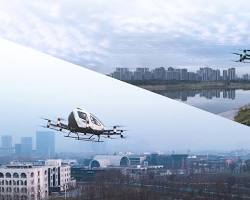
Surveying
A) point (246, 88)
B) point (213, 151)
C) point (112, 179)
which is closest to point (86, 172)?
point (112, 179)

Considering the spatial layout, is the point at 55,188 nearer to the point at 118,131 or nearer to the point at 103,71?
the point at 118,131

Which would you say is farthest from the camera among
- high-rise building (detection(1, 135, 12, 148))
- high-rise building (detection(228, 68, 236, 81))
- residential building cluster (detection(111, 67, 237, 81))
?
high-rise building (detection(228, 68, 236, 81))

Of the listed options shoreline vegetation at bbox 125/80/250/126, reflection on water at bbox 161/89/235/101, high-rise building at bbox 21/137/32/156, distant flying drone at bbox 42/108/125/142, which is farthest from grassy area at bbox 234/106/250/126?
high-rise building at bbox 21/137/32/156

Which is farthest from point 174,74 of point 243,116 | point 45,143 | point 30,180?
point 30,180

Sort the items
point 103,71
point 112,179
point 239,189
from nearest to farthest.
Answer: point 103,71, point 112,179, point 239,189

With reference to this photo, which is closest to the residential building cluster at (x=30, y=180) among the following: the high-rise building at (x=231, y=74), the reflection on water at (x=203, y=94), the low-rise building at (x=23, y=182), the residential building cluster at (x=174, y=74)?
the low-rise building at (x=23, y=182)

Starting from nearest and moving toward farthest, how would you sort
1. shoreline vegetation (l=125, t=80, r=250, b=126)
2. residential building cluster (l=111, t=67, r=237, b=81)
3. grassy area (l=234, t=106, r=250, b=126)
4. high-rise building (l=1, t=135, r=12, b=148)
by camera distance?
high-rise building (l=1, t=135, r=12, b=148), residential building cluster (l=111, t=67, r=237, b=81), shoreline vegetation (l=125, t=80, r=250, b=126), grassy area (l=234, t=106, r=250, b=126)

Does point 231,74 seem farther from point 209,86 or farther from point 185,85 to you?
point 185,85

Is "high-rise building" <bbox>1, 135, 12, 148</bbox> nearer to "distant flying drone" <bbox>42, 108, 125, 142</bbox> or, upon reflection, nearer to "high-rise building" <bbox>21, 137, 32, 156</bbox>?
"high-rise building" <bbox>21, 137, 32, 156</bbox>
